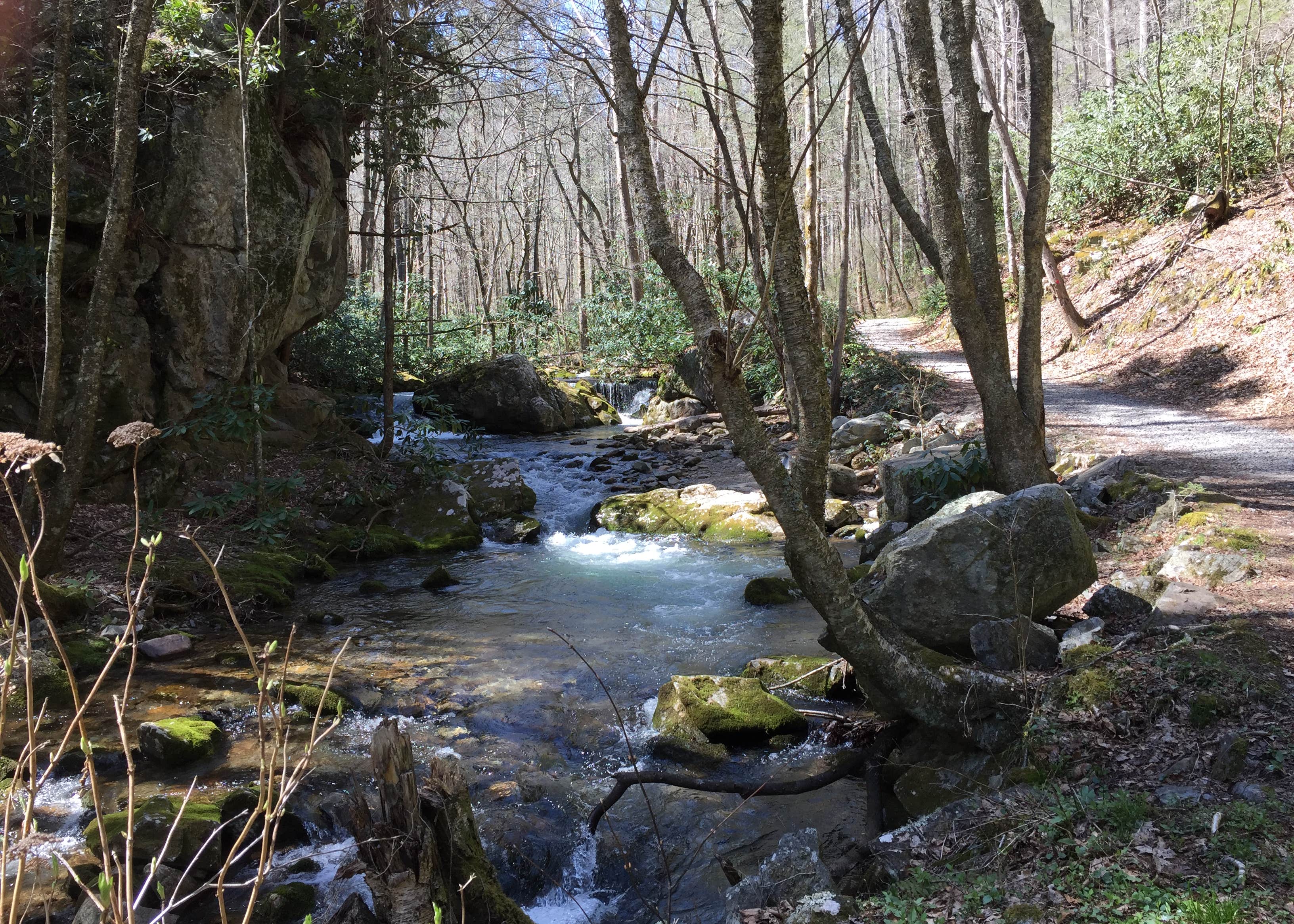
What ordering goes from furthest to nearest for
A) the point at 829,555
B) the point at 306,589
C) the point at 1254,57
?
the point at 1254,57
the point at 306,589
the point at 829,555

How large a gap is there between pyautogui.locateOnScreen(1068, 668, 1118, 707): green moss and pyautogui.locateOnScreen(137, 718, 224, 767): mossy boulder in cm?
489

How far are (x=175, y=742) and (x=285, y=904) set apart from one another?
5.69 feet

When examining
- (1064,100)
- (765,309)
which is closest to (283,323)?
(765,309)

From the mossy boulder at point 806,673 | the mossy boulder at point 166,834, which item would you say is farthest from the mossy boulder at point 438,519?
the mossy boulder at point 166,834

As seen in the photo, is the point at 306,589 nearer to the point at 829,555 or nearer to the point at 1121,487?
the point at 829,555

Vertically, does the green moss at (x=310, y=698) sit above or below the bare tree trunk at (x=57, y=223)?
below

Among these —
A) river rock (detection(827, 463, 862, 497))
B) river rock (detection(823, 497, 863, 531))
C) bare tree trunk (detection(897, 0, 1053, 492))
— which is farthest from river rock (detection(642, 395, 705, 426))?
bare tree trunk (detection(897, 0, 1053, 492))

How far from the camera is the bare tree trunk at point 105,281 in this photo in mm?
6156

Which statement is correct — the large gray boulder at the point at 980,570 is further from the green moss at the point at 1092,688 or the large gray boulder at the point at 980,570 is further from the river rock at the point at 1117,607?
the green moss at the point at 1092,688

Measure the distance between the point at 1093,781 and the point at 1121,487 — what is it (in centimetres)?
→ 494

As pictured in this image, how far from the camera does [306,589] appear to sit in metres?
8.82

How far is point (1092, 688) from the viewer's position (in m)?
4.27

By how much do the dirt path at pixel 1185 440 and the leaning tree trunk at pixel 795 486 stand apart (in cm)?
427

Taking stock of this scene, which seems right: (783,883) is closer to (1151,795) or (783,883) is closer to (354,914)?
(1151,795)
